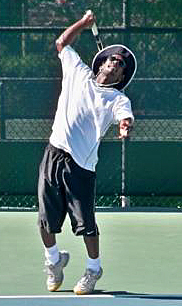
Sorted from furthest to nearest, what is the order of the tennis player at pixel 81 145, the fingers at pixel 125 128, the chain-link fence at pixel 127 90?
the chain-link fence at pixel 127 90 → the tennis player at pixel 81 145 → the fingers at pixel 125 128

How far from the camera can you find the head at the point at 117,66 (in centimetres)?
671

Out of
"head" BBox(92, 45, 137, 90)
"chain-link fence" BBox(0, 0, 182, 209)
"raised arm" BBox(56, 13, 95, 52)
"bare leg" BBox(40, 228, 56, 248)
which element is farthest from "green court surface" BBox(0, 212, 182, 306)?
"raised arm" BBox(56, 13, 95, 52)

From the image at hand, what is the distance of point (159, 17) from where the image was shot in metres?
10.2

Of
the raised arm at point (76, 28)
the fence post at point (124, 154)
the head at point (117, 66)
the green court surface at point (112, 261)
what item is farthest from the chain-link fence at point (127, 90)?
the head at point (117, 66)

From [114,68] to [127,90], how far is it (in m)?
3.44

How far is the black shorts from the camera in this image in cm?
673

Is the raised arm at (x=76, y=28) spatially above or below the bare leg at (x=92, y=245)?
above

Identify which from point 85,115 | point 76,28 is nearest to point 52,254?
point 85,115

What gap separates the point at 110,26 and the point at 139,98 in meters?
0.78

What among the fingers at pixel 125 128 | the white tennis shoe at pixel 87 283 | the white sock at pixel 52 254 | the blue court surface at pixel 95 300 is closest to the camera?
the fingers at pixel 125 128

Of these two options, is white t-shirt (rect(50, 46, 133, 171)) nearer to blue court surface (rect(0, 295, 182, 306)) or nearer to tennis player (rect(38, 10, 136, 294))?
tennis player (rect(38, 10, 136, 294))

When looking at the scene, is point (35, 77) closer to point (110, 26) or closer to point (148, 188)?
point (110, 26)

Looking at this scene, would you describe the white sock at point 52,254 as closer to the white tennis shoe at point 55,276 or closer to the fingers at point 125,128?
the white tennis shoe at point 55,276

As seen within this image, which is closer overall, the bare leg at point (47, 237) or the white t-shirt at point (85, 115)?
the white t-shirt at point (85, 115)
